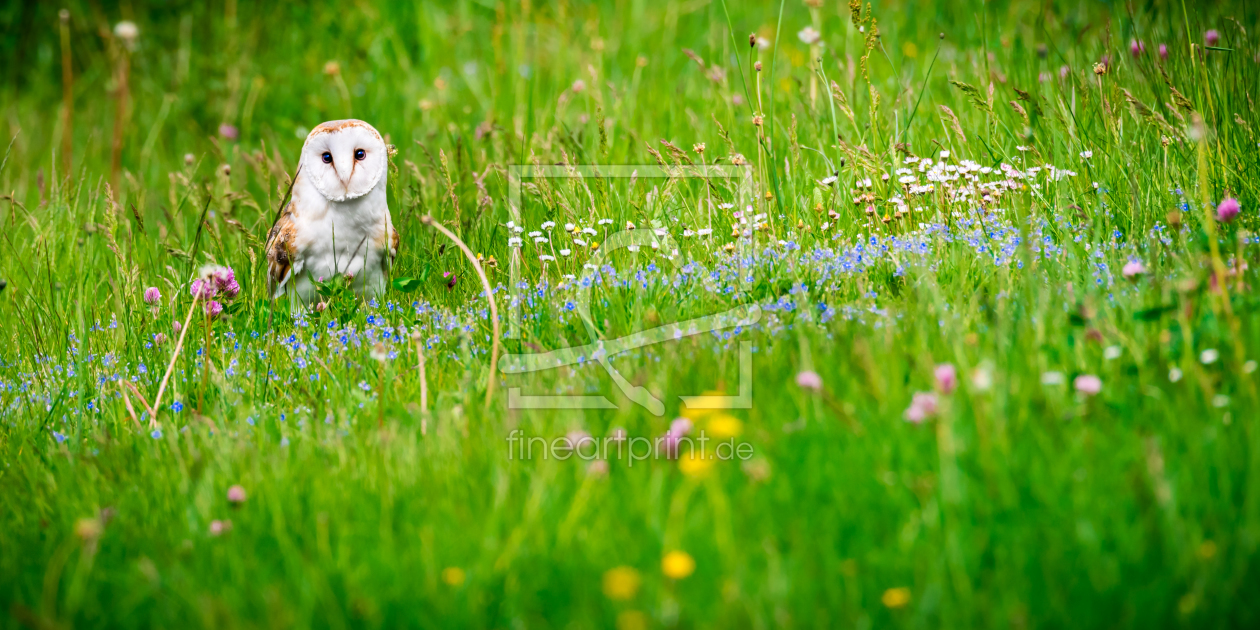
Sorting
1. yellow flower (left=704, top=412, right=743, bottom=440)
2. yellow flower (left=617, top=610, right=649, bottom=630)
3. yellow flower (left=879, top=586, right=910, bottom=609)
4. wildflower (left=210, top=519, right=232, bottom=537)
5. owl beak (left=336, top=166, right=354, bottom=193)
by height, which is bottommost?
yellow flower (left=617, top=610, right=649, bottom=630)

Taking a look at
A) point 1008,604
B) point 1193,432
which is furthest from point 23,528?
point 1193,432

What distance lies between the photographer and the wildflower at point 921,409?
2053 mm

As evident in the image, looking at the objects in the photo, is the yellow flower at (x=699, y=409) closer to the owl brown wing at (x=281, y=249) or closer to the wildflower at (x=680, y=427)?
the wildflower at (x=680, y=427)

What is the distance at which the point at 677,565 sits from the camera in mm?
1774

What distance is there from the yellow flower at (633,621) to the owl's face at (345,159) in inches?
92.1

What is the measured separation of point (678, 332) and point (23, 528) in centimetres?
178

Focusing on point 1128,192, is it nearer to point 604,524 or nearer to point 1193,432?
point 1193,432

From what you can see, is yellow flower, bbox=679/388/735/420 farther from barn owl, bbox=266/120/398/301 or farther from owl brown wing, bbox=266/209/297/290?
owl brown wing, bbox=266/209/297/290

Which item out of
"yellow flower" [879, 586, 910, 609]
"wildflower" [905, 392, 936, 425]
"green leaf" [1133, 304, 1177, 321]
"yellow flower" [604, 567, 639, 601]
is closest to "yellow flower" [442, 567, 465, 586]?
"yellow flower" [604, 567, 639, 601]

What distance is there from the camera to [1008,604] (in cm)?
171

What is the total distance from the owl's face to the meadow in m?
0.39

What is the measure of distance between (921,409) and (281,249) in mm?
2620

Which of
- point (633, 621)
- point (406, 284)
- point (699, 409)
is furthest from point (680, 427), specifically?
point (406, 284)

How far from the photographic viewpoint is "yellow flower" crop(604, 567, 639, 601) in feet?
5.69
